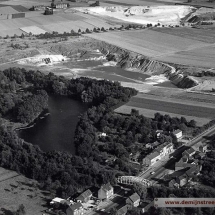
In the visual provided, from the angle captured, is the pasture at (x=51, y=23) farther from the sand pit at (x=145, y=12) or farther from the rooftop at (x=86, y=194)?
the rooftop at (x=86, y=194)

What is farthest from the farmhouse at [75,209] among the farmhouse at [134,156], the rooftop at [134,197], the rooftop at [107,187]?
the farmhouse at [134,156]

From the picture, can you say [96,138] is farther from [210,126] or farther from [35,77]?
[35,77]

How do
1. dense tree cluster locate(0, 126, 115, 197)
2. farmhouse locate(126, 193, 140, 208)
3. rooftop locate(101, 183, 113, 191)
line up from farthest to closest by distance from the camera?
1. dense tree cluster locate(0, 126, 115, 197)
2. rooftop locate(101, 183, 113, 191)
3. farmhouse locate(126, 193, 140, 208)

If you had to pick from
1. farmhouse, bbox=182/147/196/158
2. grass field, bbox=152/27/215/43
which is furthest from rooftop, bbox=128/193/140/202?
grass field, bbox=152/27/215/43

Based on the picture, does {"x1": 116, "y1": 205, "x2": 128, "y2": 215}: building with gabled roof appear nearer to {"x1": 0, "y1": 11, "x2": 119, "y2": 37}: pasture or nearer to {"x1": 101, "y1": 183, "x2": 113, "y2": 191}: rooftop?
{"x1": 101, "y1": 183, "x2": 113, "y2": 191}: rooftop

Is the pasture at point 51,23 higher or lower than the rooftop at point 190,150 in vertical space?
higher

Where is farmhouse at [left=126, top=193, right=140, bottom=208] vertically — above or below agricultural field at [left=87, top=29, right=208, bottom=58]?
below

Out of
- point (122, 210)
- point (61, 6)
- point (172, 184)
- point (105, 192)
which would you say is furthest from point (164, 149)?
point (61, 6)

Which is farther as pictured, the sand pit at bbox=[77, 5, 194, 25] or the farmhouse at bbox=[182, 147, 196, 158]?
the sand pit at bbox=[77, 5, 194, 25]
